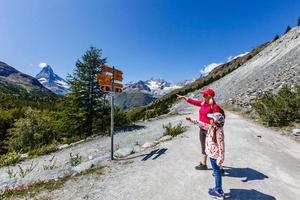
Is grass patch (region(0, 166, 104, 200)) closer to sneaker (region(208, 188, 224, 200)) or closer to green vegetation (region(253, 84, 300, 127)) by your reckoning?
sneaker (region(208, 188, 224, 200))

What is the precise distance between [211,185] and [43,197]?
4.54m

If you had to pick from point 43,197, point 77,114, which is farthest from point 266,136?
point 77,114

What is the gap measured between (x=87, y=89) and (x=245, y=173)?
16.5 meters

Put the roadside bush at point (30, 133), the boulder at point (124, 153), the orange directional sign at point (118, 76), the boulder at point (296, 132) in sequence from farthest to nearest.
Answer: the roadside bush at point (30, 133)
the boulder at point (296, 132)
the boulder at point (124, 153)
the orange directional sign at point (118, 76)

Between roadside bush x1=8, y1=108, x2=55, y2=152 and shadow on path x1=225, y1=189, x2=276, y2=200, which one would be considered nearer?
shadow on path x1=225, y1=189, x2=276, y2=200

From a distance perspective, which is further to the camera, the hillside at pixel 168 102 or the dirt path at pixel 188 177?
the hillside at pixel 168 102

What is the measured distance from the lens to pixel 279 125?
52.3 ft

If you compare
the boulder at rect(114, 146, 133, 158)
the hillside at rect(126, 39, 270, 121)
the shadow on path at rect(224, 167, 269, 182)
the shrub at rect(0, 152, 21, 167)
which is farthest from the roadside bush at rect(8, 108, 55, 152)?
the shadow on path at rect(224, 167, 269, 182)

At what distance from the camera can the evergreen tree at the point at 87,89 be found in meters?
21.9

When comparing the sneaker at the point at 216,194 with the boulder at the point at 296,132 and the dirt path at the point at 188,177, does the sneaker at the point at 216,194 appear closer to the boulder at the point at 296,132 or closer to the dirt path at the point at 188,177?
the dirt path at the point at 188,177

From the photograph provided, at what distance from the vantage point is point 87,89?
22.0 meters

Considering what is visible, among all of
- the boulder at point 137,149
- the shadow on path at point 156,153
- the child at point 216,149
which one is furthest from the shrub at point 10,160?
the child at point 216,149

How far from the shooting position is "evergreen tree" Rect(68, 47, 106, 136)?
71.7ft

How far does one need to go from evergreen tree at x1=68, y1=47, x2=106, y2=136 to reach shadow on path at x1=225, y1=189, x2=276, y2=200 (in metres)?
16.9
